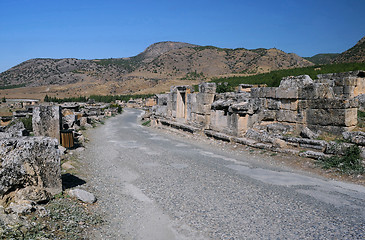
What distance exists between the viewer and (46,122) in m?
9.69

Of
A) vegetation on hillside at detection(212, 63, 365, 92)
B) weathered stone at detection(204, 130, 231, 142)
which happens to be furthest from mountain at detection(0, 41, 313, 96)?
weathered stone at detection(204, 130, 231, 142)

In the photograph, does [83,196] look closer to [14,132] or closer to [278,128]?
[14,132]

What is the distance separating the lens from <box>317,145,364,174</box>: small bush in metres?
6.39

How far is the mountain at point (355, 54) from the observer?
43.2 meters

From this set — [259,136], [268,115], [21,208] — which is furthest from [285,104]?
[21,208]

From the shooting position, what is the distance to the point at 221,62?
87.9 meters

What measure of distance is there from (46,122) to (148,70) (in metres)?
83.8

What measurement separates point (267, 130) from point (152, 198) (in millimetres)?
6539

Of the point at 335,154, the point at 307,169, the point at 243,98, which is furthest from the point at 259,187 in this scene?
the point at 243,98

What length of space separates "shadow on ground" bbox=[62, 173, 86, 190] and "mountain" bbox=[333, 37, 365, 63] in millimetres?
47374

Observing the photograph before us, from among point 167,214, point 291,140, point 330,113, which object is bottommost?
point 167,214

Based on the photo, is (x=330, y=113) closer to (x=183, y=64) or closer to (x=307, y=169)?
(x=307, y=169)

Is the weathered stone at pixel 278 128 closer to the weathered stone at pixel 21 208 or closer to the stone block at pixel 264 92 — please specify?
the stone block at pixel 264 92

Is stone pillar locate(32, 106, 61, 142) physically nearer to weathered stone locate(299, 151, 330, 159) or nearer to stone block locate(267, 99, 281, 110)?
stone block locate(267, 99, 281, 110)
